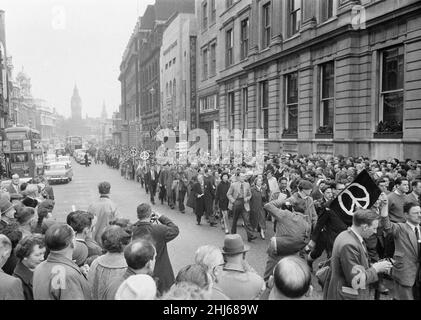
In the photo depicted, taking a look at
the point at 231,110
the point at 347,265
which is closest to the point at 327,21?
the point at 231,110

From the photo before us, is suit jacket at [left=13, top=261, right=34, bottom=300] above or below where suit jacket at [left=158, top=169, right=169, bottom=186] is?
above

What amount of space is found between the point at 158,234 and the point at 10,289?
6.97 feet

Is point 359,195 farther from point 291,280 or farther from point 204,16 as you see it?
point 204,16

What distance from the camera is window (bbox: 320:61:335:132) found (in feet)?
65.3

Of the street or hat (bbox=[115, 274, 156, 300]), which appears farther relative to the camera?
the street

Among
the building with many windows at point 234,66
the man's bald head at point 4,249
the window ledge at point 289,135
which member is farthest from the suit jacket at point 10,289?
the building with many windows at point 234,66

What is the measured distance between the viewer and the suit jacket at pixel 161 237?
534 centimetres

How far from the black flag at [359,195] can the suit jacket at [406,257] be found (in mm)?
520

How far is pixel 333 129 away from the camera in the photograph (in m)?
19.2

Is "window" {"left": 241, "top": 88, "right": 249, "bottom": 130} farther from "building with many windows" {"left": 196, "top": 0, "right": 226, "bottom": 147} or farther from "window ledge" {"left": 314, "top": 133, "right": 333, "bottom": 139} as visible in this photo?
"window ledge" {"left": 314, "top": 133, "right": 333, "bottom": 139}

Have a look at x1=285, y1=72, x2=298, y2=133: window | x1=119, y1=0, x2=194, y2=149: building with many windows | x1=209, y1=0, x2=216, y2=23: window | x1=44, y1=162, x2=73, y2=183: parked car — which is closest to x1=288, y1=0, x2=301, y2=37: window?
x1=285, y1=72, x2=298, y2=133: window

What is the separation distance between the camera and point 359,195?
214 inches

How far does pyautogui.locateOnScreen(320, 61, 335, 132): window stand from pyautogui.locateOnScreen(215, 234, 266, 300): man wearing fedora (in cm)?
1682
